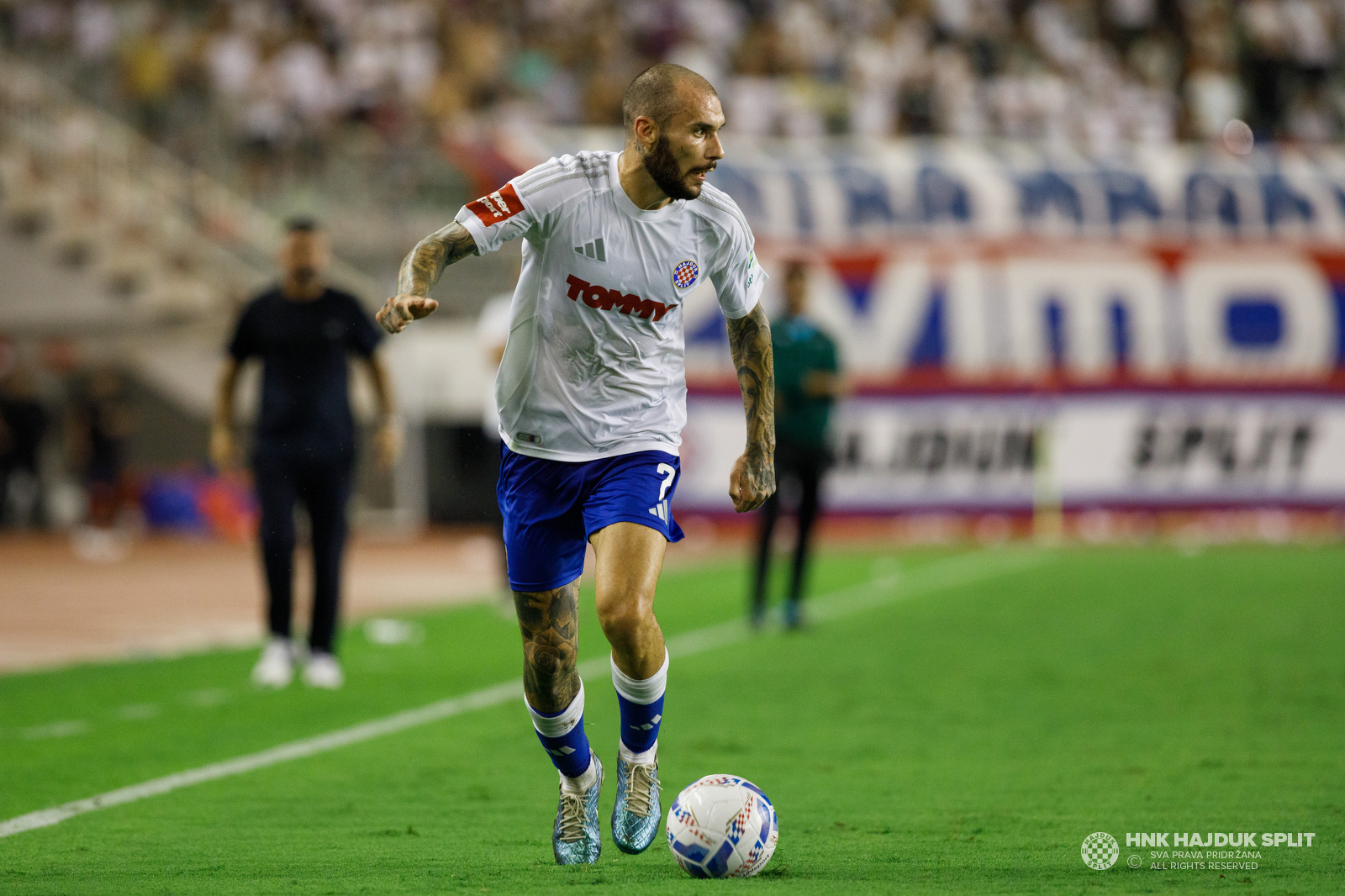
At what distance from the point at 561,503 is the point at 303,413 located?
15.4ft

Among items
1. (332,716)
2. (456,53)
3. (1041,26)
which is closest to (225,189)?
(456,53)

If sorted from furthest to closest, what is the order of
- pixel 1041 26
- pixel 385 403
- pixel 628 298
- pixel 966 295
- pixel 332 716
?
1. pixel 1041 26
2. pixel 966 295
3. pixel 385 403
4. pixel 332 716
5. pixel 628 298

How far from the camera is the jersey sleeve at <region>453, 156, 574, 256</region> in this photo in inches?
204

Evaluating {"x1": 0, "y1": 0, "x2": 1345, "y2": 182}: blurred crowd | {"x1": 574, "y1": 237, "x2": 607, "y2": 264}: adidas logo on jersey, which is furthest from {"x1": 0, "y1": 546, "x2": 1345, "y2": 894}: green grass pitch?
{"x1": 0, "y1": 0, "x2": 1345, "y2": 182}: blurred crowd

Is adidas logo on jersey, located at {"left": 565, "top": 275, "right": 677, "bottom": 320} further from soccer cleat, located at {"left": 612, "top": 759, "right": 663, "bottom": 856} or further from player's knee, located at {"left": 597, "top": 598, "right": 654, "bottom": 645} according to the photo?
soccer cleat, located at {"left": 612, "top": 759, "right": 663, "bottom": 856}

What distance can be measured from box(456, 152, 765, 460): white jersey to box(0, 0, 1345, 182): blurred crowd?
18.2 m

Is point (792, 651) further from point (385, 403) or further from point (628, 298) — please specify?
point (628, 298)

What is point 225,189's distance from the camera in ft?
76.3

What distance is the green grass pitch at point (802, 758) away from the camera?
5.19m

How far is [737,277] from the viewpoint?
561cm

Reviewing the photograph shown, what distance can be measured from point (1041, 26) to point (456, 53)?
8.66m

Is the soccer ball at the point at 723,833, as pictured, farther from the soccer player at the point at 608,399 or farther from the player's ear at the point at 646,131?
the player's ear at the point at 646,131

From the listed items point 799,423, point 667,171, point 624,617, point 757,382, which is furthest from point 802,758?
point 799,423

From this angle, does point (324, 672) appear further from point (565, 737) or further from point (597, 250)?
point (597, 250)
